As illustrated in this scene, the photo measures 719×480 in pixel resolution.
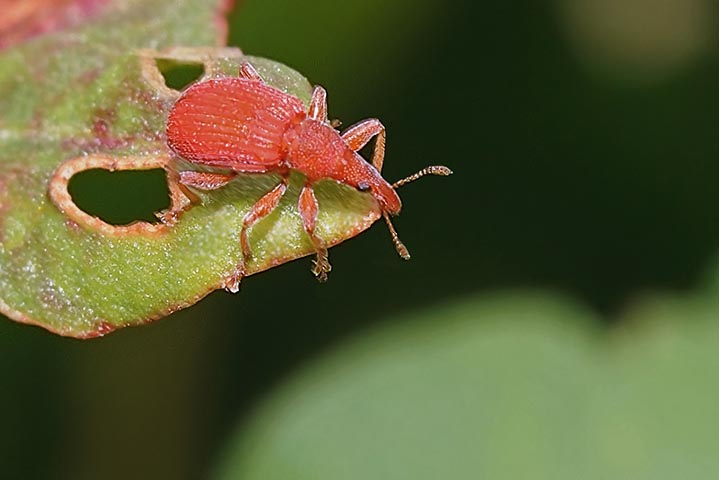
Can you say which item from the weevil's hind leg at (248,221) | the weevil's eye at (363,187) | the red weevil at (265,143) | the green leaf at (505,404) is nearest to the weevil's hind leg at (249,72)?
the red weevil at (265,143)

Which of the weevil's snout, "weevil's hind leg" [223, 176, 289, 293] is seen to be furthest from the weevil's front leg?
"weevil's hind leg" [223, 176, 289, 293]

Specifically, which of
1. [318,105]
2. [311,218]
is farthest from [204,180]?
[318,105]

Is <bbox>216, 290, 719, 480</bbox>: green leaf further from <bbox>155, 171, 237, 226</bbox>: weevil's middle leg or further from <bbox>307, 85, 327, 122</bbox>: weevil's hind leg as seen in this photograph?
<bbox>155, 171, 237, 226</bbox>: weevil's middle leg

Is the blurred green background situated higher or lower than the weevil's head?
lower

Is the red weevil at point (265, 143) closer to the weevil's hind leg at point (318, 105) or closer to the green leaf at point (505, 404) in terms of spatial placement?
the weevil's hind leg at point (318, 105)

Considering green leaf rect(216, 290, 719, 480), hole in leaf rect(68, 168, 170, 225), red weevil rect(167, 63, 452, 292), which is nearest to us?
red weevil rect(167, 63, 452, 292)

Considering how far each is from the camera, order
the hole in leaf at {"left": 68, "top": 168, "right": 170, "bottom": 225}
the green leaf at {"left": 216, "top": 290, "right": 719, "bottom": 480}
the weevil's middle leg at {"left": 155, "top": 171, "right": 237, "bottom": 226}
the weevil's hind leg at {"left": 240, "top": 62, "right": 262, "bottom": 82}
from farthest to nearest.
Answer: the hole in leaf at {"left": 68, "top": 168, "right": 170, "bottom": 225} → the green leaf at {"left": 216, "top": 290, "right": 719, "bottom": 480} → the weevil's hind leg at {"left": 240, "top": 62, "right": 262, "bottom": 82} → the weevil's middle leg at {"left": 155, "top": 171, "right": 237, "bottom": 226}

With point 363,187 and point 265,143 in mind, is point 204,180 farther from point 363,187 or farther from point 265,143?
point 363,187

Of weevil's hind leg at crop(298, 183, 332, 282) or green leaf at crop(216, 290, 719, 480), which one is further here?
green leaf at crop(216, 290, 719, 480)
